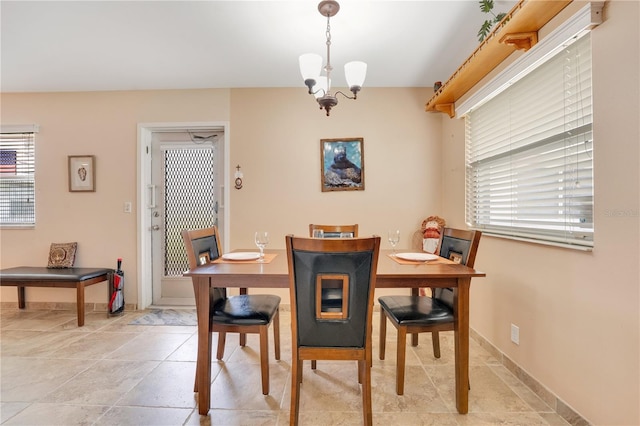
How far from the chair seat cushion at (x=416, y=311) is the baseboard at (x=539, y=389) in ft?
2.19

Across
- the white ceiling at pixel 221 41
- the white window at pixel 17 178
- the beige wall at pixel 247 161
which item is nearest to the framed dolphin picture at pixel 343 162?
the beige wall at pixel 247 161

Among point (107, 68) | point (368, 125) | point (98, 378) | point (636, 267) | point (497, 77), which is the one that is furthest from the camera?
point (368, 125)

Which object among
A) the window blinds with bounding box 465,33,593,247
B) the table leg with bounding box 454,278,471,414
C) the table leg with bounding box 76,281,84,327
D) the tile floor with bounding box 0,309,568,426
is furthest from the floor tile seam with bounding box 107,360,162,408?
the window blinds with bounding box 465,33,593,247

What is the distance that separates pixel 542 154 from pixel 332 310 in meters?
1.54

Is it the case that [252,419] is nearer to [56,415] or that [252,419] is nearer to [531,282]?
[56,415]

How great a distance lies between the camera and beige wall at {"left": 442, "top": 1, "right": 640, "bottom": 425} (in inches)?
46.1

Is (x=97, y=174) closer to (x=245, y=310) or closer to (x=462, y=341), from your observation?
(x=245, y=310)

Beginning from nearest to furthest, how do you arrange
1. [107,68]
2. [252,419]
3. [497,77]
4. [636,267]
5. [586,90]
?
[636,267] → [586,90] → [252,419] → [497,77] → [107,68]

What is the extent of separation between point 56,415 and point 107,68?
2.81 meters

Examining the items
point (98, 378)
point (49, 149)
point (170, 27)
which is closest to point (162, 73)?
point (170, 27)

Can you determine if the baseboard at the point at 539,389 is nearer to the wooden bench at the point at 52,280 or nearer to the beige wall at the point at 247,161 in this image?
the beige wall at the point at 247,161

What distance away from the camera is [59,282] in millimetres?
2768

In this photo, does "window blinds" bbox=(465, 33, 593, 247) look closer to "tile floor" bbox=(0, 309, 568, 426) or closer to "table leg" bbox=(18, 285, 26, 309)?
"tile floor" bbox=(0, 309, 568, 426)

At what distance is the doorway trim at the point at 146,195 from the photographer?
322 cm
